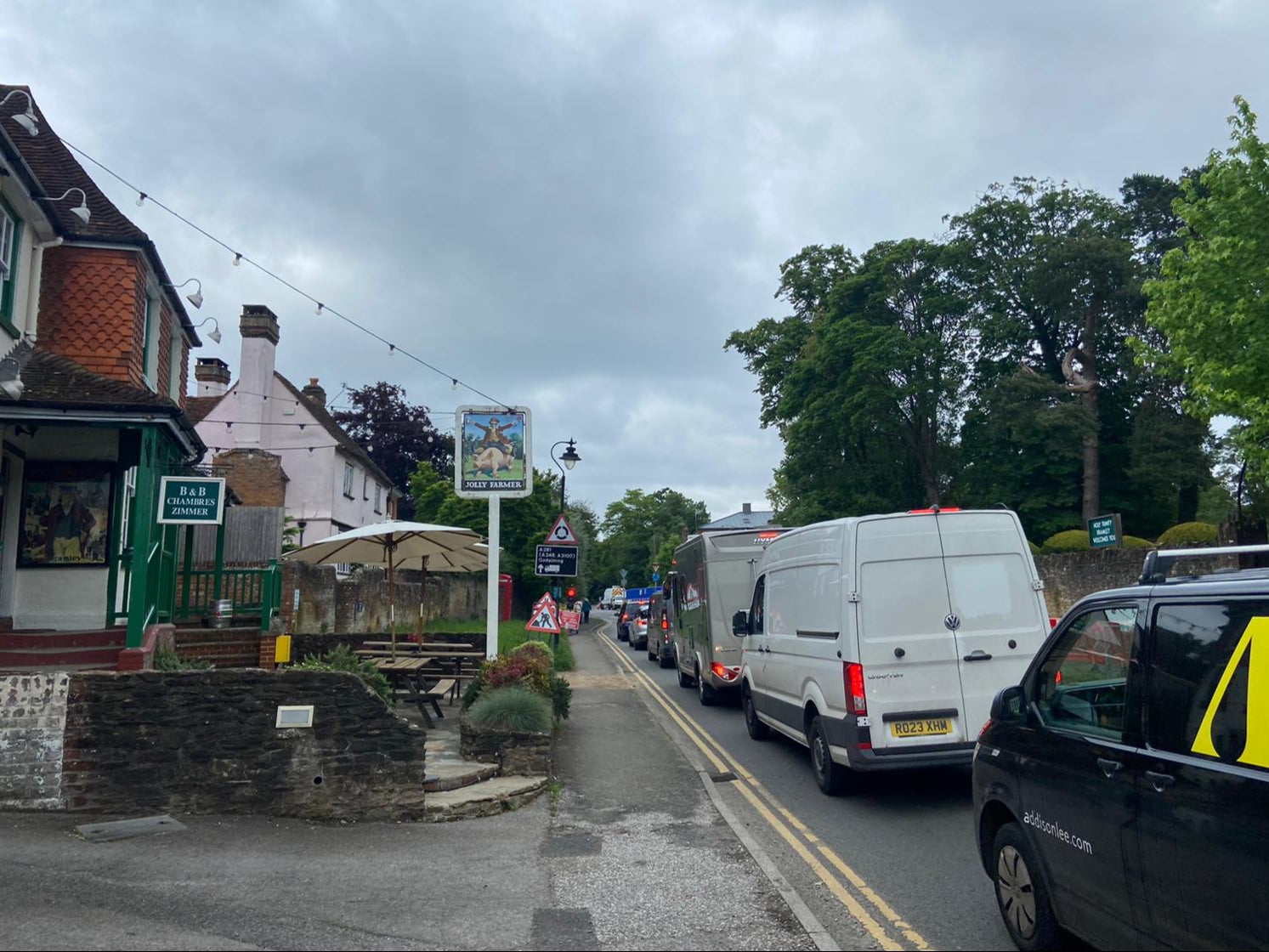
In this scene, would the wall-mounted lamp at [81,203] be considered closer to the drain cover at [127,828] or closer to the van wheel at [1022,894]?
the drain cover at [127,828]

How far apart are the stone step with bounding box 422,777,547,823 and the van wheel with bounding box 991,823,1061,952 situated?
14.9 feet

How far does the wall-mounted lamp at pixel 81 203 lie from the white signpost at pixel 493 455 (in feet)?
17.2

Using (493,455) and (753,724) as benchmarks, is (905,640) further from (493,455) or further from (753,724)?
(493,455)

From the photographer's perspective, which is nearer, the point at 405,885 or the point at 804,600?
the point at 405,885

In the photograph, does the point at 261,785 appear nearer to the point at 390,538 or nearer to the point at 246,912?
the point at 246,912

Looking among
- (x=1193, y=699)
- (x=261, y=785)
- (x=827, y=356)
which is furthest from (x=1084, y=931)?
(x=827, y=356)

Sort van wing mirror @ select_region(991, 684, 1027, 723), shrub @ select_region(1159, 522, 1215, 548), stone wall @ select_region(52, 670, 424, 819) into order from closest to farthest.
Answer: van wing mirror @ select_region(991, 684, 1027, 723), stone wall @ select_region(52, 670, 424, 819), shrub @ select_region(1159, 522, 1215, 548)

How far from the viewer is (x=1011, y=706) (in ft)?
17.9

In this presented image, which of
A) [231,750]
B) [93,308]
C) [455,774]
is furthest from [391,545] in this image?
[231,750]

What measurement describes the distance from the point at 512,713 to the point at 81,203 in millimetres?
9948

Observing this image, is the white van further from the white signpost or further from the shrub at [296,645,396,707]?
the white signpost

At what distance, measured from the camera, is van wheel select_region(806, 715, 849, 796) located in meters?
9.25

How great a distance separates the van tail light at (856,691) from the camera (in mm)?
8531

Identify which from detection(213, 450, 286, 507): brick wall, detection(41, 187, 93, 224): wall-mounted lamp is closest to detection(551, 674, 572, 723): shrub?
detection(41, 187, 93, 224): wall-mounted lamp
